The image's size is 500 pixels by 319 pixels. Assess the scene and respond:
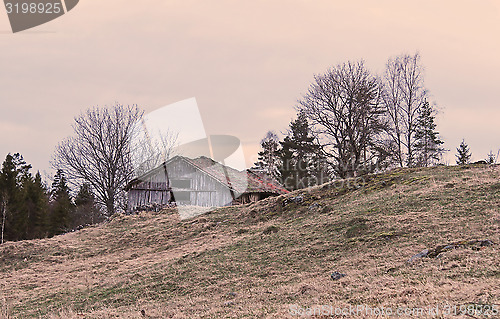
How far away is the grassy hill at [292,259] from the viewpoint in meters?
9.30

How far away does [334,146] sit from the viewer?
38719 millimetres

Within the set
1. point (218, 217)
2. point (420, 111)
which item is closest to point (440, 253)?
point (218, 217)

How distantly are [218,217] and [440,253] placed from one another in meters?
17.0

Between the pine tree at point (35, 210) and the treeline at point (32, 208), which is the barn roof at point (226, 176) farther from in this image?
the pine tree at point (35, 210)

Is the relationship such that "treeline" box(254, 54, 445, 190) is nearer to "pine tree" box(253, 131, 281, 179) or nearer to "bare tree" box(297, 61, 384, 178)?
"bare tree" box(297, 61, 384, 178)

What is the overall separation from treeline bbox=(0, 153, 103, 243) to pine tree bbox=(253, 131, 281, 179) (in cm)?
2511

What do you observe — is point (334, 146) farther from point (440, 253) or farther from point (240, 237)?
point (440, 253)

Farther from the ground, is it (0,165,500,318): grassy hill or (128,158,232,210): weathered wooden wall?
(128,158,232,210): weathered wooden wall

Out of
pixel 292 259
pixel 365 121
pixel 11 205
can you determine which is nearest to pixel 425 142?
pixel 365 121

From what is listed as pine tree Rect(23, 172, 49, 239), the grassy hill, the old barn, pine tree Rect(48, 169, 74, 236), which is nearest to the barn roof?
the old barn

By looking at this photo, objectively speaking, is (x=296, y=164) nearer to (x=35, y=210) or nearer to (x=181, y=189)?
(x=181, y=189)

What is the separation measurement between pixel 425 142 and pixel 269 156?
26067mm

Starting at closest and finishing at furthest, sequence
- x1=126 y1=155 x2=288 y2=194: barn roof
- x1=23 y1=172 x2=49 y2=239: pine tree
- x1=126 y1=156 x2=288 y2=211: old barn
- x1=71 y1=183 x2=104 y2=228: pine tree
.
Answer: x1=126 y1=156 x2=288 y2=211: old barn, x1=126 y1=155 x2=288 y2=194: barn roof, x1=23 y1=172 x2=49 y2=239: pine tree, x1=71 y1=183 x2=104 y2=228: pine tree

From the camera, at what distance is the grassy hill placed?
930 cm
